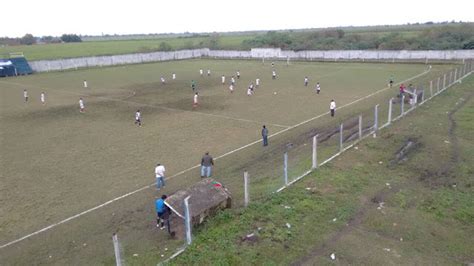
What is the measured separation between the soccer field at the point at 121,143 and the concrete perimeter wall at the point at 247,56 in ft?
54.6

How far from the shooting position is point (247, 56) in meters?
83.9

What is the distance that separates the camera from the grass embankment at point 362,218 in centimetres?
1053

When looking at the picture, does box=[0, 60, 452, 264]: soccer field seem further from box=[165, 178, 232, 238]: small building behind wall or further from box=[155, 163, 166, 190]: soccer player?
box=[165, 178, 232, 238]: small building behind wall

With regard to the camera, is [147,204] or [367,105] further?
Answer: [367,105]

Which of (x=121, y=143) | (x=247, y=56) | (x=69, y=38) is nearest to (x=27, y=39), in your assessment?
(x=69, y=38)

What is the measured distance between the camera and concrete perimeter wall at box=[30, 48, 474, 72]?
63628 millimetres

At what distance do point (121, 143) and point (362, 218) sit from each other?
49.1 ft

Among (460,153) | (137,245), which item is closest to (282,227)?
(137,245)

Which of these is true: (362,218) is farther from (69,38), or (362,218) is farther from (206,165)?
(69,38)

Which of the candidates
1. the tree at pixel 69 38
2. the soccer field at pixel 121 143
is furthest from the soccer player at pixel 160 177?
the tree at pixel 69 38

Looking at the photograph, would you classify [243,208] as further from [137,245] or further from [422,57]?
[422,57]

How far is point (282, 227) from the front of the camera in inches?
469

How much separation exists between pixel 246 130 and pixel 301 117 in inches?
204

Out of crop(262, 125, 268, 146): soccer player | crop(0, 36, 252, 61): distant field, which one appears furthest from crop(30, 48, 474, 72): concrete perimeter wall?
crop(262, 125, 268, 146): soccer player
